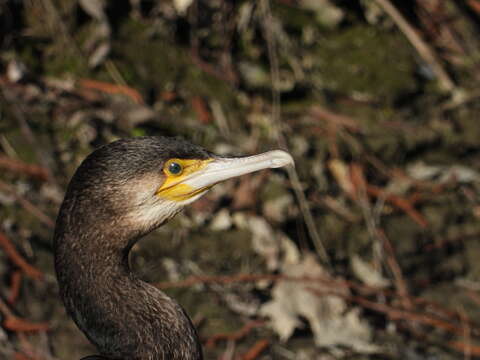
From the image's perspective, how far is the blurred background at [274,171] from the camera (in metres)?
4.07

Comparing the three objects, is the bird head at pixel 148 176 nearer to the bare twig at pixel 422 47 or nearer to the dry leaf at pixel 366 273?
the dry leaf at pixel 366 273

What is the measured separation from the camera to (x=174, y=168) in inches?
102

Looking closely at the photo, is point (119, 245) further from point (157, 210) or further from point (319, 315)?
point (319, 315)

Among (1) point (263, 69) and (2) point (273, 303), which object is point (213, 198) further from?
(1) point (263, 69)

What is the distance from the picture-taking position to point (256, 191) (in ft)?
15.1

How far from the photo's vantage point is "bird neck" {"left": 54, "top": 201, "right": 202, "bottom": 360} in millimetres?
2465

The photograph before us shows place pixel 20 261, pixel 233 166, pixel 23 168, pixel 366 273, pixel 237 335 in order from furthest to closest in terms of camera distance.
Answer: pixel 366 273 < pixel 23 168 < pixel 237 335 < pixel 20 261 < pixel 233 166

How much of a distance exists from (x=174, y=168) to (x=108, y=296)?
0.51 metres

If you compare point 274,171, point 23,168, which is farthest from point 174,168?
point 274,171

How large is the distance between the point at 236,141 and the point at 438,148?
5.17ft

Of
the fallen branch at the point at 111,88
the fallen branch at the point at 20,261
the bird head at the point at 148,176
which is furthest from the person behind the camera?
the fallen branch at the point at 111,88

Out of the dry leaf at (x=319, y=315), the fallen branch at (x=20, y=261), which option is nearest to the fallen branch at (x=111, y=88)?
the fallen branch at (x=20, y=261)

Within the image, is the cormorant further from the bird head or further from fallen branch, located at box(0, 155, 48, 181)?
fallen branch, located at box(0, 155, 48, 181)

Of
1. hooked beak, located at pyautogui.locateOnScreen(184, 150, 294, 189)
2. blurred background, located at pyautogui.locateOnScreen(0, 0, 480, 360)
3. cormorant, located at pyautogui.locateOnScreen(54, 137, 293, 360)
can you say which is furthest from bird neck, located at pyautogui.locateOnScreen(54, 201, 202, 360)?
blurred background, located at pyautogui.locateOnScreen(0, 0, 480, 360)
